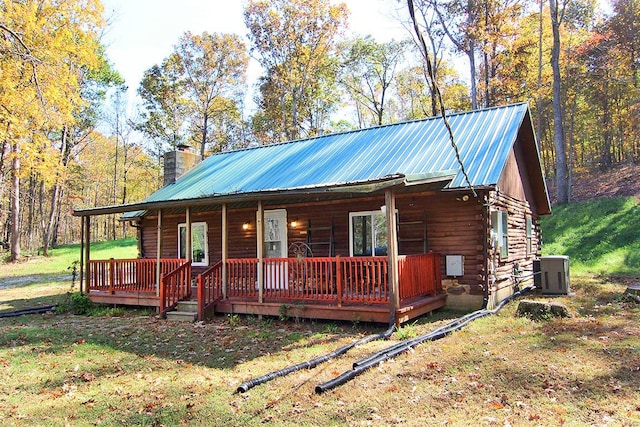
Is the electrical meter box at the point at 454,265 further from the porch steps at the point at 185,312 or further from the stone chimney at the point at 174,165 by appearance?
the stone chimney at the point at 174,165

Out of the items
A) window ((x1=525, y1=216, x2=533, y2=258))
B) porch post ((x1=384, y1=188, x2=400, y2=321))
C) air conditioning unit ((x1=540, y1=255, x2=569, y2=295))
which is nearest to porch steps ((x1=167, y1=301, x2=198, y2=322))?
porch post ((x1=384, y1=188, x2=400, y2=321))

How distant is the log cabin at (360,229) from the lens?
989 centimetres

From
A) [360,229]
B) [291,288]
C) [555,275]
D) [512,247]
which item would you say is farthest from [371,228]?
[555,275]

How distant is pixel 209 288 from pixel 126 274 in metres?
3.59

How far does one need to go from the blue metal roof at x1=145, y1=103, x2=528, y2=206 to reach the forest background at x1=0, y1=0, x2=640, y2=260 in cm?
1021

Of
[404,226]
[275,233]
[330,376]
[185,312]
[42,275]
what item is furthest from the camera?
[42,275]

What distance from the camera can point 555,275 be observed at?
12.4m

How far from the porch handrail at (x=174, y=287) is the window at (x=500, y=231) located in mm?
7907

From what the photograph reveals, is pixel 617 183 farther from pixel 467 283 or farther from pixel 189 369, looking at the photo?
pixel 189 369

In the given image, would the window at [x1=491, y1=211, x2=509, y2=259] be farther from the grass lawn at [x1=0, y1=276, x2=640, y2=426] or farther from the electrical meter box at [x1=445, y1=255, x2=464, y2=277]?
the grass lawn at [x1=0, y1=276, x2=640, y2=426]

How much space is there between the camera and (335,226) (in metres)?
13.2

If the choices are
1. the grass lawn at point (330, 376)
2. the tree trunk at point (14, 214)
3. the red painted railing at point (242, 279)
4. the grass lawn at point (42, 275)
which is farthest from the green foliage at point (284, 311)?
the tree trunk at point (14, 214)

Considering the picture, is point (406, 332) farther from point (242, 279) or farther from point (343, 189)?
point (242, 279)

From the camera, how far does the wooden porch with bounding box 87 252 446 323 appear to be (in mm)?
9492
